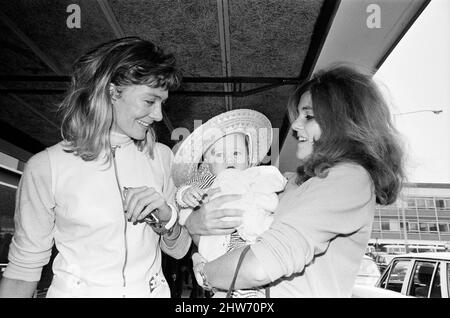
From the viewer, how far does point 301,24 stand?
2174mm

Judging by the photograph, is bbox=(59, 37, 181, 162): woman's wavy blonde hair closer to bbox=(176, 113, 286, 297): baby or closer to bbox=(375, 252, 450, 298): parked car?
bbox=(176, 113, 286, 297): baby

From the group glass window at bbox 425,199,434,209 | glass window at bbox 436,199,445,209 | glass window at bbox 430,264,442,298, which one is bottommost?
glass window at bbox 430,264,442,298

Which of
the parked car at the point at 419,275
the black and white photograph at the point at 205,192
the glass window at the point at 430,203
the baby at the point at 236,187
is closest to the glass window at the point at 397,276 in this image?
the parked car at the point at 419,275

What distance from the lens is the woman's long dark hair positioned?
0.81 metres

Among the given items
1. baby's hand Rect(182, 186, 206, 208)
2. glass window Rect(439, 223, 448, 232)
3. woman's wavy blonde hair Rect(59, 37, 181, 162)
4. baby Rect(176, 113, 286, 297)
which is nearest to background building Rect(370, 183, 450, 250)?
glass window Rect(439, 223, 448, 232)

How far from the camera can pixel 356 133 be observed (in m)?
0.83

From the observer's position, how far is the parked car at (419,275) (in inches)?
93.2

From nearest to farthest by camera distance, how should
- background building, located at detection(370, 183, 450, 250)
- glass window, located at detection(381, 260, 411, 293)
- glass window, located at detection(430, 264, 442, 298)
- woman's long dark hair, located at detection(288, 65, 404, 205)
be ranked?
woman's long dark hair, located at detection(288, 65, 404, 205), background building, located at detection(370, 183, 450, 250), glass window, located at detection(430, 264, 442, 298), glass window, located at detection(381, 260, 411, 293)

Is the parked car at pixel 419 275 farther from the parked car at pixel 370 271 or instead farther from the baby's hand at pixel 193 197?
the baby's hand at pixel 193 197

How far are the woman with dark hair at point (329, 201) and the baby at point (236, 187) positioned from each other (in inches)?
2.7

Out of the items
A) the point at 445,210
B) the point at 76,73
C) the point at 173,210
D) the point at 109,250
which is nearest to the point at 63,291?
the point at 109,250

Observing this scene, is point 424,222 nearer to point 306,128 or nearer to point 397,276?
point 397,276

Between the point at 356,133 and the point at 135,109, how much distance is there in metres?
0.65
